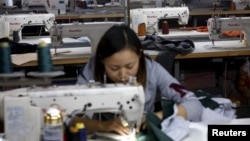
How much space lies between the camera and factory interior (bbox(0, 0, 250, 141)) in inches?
59.6

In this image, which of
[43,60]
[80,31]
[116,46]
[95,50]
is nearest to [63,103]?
[43,60]

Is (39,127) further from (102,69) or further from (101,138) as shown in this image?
(102,69)

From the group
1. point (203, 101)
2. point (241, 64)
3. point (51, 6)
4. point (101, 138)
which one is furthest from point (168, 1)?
point (101, 138)

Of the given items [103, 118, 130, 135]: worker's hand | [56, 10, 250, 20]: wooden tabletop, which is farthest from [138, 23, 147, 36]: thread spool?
[103, 118, 130, 135]: worker's hand

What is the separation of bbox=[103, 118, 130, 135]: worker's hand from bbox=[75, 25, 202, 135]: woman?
0.06 metres

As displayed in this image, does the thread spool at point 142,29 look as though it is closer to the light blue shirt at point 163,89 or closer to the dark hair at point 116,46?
the light blue shirt at point 163,89

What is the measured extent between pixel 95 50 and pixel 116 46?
0.91 metres

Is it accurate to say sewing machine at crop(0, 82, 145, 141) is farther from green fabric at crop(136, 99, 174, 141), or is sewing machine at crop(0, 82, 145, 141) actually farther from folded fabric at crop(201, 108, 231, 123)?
folded fabric at crop(201, 108, 231, 123)

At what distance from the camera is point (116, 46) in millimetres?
1926

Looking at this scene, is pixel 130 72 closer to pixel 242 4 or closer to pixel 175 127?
pixel 175 127

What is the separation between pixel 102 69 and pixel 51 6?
140 inches

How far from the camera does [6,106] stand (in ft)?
4.84

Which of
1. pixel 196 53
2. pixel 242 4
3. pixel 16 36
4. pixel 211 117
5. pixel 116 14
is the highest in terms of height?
pixel 242 4

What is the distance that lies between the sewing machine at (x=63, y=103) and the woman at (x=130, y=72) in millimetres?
182
